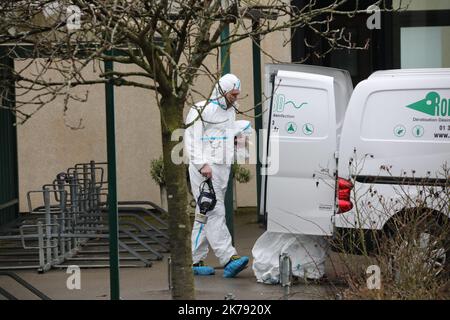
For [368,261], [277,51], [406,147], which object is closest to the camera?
[368,261]

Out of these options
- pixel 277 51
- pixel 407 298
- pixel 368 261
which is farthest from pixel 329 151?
pixel 277 51

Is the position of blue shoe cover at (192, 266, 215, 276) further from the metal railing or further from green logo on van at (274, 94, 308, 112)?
green logo on van at (274, 94, 308, 112)

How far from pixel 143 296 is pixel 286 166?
72.5 inches

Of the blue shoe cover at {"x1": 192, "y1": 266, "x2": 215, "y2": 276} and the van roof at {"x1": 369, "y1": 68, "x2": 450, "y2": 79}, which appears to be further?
the blue shoe cover at {"x1": 192, "y1": 266, "x2": 215, "y2": 276}

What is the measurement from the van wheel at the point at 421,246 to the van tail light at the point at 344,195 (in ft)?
5.89

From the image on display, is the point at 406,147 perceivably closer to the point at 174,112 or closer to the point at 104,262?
the point at 174,112

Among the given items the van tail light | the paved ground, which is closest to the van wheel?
the paved ground

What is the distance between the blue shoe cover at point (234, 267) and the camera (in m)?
10.7

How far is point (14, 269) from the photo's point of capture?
39.0 feet

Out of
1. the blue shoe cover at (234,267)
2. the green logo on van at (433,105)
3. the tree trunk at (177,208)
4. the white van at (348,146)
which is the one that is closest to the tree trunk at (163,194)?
the blue shoe cover at (234,267)

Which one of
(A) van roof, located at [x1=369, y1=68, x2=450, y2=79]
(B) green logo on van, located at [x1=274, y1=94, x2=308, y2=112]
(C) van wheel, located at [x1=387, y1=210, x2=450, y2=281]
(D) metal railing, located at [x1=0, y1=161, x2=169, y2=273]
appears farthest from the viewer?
(D) metal railing, located at [x1=0, y1=161, x2=169, y2=273]

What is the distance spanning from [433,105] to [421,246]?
2.67 meters

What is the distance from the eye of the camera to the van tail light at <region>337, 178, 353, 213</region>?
32.1ft

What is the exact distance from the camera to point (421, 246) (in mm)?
7398
